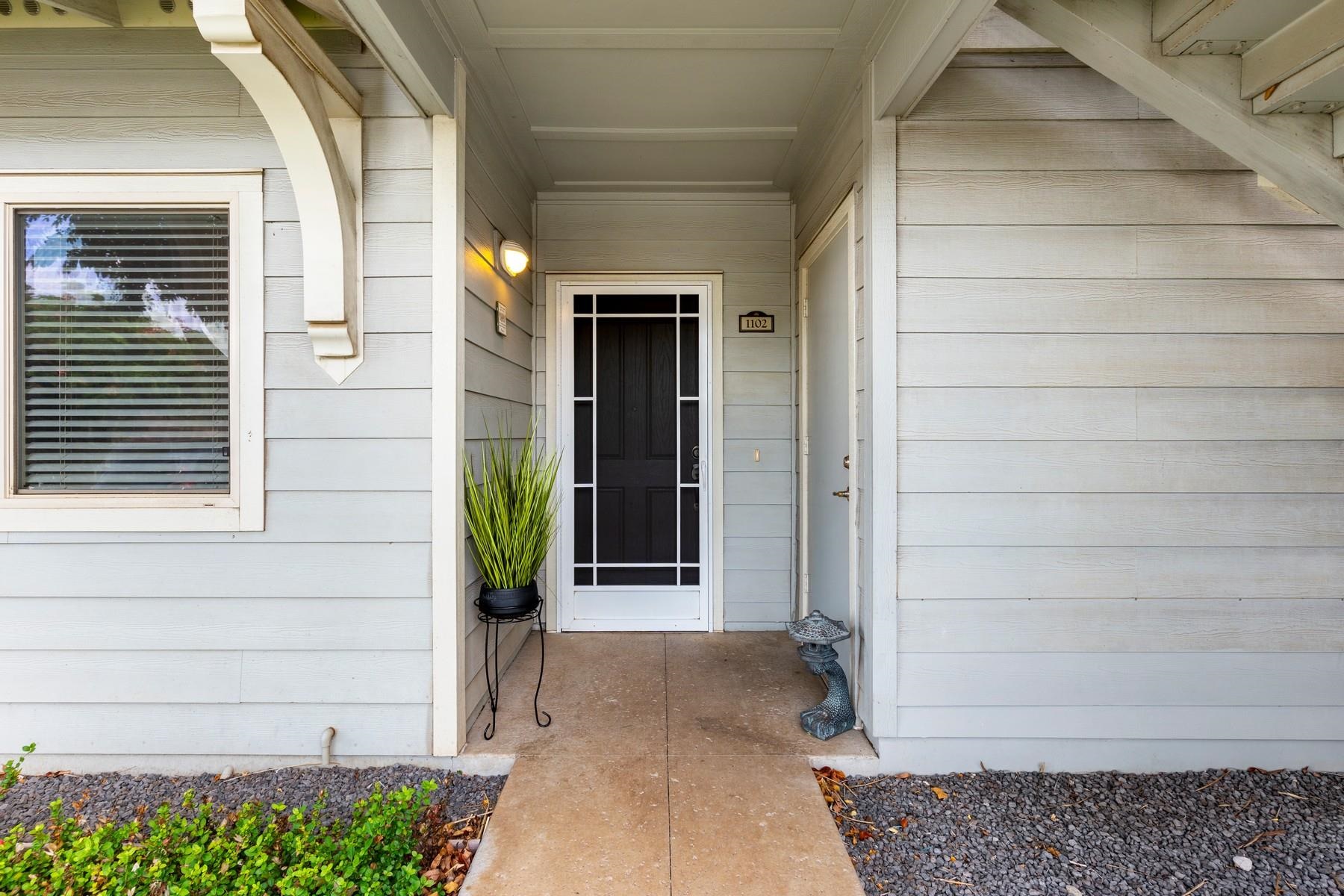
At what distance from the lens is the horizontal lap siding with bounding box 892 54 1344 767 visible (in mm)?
2078

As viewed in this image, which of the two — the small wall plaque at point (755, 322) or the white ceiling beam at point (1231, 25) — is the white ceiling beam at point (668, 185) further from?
the white ceiling beam at point (1231, 25)

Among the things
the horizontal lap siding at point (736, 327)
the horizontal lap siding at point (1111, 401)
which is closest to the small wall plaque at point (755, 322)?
the horizontal lap siding at point (736, 327)

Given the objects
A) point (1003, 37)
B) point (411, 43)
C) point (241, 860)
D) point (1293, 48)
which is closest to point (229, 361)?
point (411, 43)

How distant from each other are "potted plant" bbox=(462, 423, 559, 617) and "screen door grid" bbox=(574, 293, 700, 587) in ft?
3.39

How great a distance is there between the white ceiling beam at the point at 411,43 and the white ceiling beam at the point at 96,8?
0.87 meters

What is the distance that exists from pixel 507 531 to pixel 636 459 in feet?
4.16

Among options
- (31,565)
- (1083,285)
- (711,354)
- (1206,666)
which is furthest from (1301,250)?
(31,565)

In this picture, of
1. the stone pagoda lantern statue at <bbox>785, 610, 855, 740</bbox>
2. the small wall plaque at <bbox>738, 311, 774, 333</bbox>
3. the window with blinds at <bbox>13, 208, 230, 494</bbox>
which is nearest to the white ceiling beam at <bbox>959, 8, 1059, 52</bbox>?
the small wall plaque at <bbox>738, 311, 774, 333</bbox>

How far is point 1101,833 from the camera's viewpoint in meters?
1.83

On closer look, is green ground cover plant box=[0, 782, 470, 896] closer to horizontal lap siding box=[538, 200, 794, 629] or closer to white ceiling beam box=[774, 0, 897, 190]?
horizontal lap siding box=[538, 200, 794, 629]

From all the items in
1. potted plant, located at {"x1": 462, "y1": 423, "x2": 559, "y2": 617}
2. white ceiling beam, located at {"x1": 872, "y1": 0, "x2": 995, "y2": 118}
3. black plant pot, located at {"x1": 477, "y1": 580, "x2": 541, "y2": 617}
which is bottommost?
black plant pot, located at {"x1": 477, "y1": 580, "x2": 541, "y2": 617}

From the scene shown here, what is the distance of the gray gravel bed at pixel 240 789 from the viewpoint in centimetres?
192

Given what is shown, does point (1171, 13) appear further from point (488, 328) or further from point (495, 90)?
point (488, 328)

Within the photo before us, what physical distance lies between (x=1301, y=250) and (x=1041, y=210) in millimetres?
855
